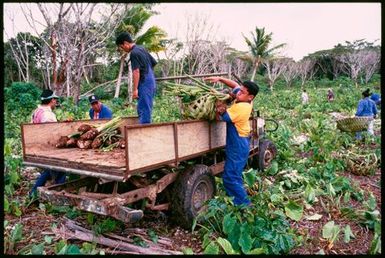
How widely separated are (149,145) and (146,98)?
174 cm

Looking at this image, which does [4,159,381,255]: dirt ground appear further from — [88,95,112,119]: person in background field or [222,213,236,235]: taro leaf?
[88,95,112,119]: person in background field

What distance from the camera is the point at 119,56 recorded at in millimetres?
29953

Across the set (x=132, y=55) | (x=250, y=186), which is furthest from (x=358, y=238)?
→ (x=132, y=55)

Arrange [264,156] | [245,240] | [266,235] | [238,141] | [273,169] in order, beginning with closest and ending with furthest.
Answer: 1. [245,240]
2. [266,235]
3. [238,141]
4. [273,169]
5. [264,156]

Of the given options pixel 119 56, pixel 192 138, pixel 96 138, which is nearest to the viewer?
pixel 192 138

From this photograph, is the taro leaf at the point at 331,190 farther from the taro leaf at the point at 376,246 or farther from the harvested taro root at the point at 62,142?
the harvested taro root at the point at 62,142

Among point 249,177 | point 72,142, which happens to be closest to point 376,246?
point 249,177

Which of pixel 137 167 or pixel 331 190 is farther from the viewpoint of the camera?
pixel 331 190

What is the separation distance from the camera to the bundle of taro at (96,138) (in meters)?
4.62

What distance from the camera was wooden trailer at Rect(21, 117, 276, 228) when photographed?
134 inches

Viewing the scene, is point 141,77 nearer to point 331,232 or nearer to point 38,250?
point 38,250

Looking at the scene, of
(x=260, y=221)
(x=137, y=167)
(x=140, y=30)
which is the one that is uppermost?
(x=140, y=30)

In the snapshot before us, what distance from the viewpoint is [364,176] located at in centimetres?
689

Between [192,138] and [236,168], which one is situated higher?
[192,138]
